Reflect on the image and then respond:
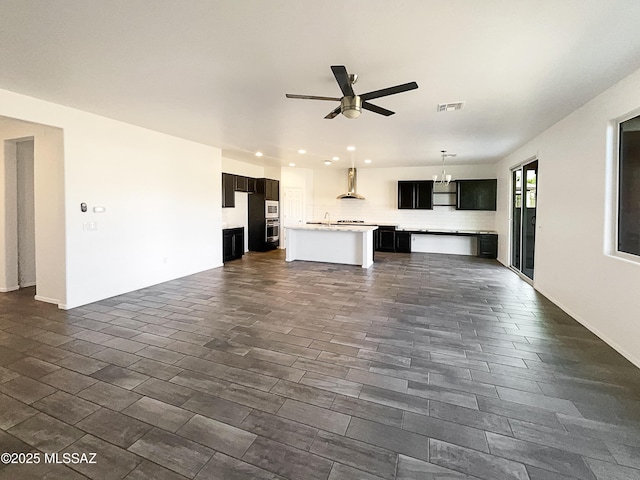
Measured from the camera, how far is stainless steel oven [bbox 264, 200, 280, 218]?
9906 mm

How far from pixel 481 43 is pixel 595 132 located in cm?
230

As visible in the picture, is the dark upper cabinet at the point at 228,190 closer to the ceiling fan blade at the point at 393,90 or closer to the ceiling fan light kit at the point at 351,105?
the ceiling fan light kit at the point at 351,105

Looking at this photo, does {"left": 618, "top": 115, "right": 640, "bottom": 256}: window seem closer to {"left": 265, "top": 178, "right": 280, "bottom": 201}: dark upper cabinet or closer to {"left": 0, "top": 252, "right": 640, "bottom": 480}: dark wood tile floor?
{"left": 0, "top": 252, "right": 640, "bottom": 480}: dark wood tile floor

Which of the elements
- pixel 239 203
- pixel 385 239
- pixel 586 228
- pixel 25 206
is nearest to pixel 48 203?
pixel 25 206

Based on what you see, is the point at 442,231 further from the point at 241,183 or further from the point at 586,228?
the point at 241,183

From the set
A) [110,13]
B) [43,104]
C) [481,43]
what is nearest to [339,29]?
[481,43]

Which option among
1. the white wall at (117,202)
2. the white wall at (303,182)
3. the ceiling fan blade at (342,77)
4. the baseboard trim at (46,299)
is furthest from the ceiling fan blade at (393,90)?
the white wall at (303,182)

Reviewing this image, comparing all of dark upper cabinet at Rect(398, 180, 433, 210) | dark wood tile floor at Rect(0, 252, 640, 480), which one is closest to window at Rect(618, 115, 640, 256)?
dark wood tile floor at Rect(0, 252, 640, 480)

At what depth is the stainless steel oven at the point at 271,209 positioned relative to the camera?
9906mm

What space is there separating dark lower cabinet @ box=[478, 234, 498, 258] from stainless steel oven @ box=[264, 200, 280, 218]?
6155mm

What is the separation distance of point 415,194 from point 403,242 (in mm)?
1488

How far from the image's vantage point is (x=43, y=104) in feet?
13.1

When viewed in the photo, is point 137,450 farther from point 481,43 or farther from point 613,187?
point 613,187

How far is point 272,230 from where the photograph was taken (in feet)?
34.0
